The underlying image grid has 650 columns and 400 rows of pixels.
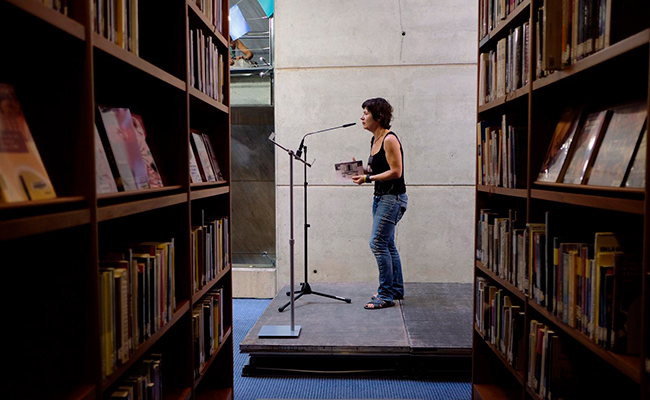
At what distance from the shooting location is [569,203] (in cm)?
141

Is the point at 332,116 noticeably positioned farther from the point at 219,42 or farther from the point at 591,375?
the point at 591,375

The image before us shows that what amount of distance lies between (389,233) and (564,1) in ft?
6.85

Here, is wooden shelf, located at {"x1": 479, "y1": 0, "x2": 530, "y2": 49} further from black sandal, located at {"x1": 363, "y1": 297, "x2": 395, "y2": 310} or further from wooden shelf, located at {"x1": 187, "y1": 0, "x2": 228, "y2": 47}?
black sandal, located at {"x1": 363, "y1": 297, "x2": 395, "y2": 310}

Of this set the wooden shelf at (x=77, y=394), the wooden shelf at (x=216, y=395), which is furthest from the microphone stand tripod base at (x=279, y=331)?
the wooden shelf at (x=77, y=394)

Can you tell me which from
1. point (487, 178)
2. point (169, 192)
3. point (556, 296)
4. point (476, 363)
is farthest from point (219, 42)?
point (476, 363)

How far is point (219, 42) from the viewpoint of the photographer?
90.3 inches

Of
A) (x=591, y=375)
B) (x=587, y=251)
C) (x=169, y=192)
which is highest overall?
(x=169, y=192)

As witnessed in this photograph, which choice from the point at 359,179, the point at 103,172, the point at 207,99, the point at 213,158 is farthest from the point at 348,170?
the point at 103,172

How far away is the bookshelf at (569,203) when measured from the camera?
1.09 meters

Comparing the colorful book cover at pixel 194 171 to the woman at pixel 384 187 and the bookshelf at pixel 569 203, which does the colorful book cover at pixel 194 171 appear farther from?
the woman at pixel 384 187

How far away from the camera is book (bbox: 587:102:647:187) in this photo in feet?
3.83

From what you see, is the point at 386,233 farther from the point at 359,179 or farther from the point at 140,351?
the point at 140,351

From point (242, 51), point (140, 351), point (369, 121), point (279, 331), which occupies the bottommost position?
point (279, 331)

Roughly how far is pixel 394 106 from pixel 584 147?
9.54ft
